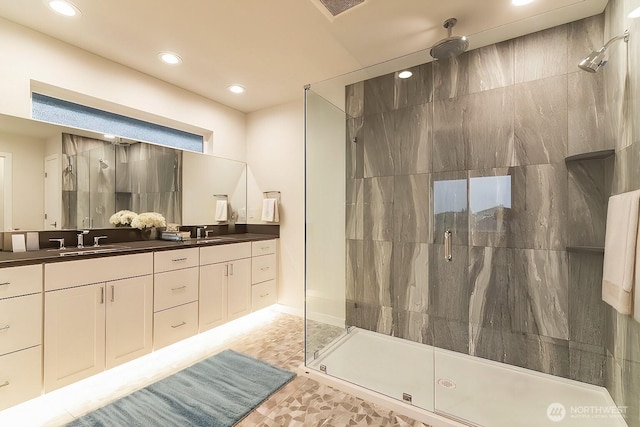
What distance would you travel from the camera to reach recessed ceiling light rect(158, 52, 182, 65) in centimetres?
224

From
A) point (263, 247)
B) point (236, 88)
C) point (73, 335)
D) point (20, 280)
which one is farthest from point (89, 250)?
point (236, 88)

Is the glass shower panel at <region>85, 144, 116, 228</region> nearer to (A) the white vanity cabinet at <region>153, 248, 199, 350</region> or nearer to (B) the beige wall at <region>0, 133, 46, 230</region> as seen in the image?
(B) the beige wall at <region>0, 133, 46, 230</region>

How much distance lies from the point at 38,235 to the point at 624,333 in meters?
3.86

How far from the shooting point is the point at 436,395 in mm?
1715

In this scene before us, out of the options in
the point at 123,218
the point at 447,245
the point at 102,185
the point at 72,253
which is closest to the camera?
the point at 72,253

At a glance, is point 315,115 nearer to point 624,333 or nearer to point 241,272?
point 241,272

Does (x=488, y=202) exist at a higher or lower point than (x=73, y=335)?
higher

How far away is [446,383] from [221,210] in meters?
2.87

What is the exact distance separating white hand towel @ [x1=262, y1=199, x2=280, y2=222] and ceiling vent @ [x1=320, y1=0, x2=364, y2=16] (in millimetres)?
2037

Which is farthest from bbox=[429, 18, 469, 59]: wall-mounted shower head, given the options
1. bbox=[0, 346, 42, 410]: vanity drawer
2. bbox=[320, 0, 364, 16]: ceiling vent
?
bbox=[0, 346, 42, 410]: vanity drawer

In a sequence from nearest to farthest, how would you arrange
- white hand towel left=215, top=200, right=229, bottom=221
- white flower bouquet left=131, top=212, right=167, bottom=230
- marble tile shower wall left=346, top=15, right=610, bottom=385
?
1. marble tile shower wall left=346, top=15, right=610, bottom=385
2. white flower bouquet left=131, top=212, right=167, bottom=230
3. white hand towel left=215, top=200, right=229, bottom=221

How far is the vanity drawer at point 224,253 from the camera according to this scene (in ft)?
8.33

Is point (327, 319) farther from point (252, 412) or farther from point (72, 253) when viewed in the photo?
point (72, 253)

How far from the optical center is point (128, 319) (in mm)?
1971
